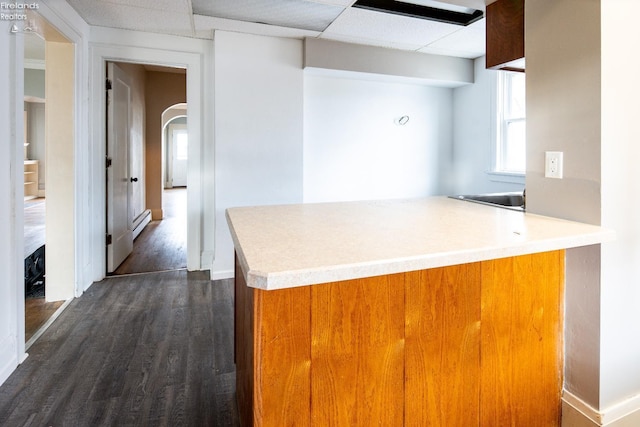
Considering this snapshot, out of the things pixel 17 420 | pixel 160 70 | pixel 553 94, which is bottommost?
pixel 17 420

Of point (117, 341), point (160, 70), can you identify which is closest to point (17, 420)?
point (117, 341)

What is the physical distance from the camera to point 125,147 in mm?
4051

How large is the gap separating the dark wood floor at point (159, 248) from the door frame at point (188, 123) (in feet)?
1.25

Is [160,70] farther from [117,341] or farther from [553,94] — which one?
[553,94]

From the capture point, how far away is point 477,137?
169 inches

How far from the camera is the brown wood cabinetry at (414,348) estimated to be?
101 centimetres

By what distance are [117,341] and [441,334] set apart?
6.58ft

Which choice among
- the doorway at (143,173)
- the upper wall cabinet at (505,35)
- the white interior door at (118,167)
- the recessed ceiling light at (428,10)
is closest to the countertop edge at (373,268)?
the upper wall cabinet at (505,35)

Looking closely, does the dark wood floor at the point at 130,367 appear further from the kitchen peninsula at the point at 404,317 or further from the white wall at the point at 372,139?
the white wall at the point at 372,139

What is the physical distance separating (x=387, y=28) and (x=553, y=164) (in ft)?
7.76

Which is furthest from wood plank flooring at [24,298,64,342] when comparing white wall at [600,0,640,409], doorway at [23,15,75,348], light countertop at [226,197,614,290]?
white wall at [600,0,640,409]

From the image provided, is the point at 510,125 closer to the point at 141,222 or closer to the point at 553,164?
the point at 553,164

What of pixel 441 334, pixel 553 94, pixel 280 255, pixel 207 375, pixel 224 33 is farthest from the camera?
pixel 224 33

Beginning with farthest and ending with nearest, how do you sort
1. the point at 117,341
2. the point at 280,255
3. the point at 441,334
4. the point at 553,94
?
the point at 117,341
the point at 553,94
the point at 441,334
the point at 280,255
